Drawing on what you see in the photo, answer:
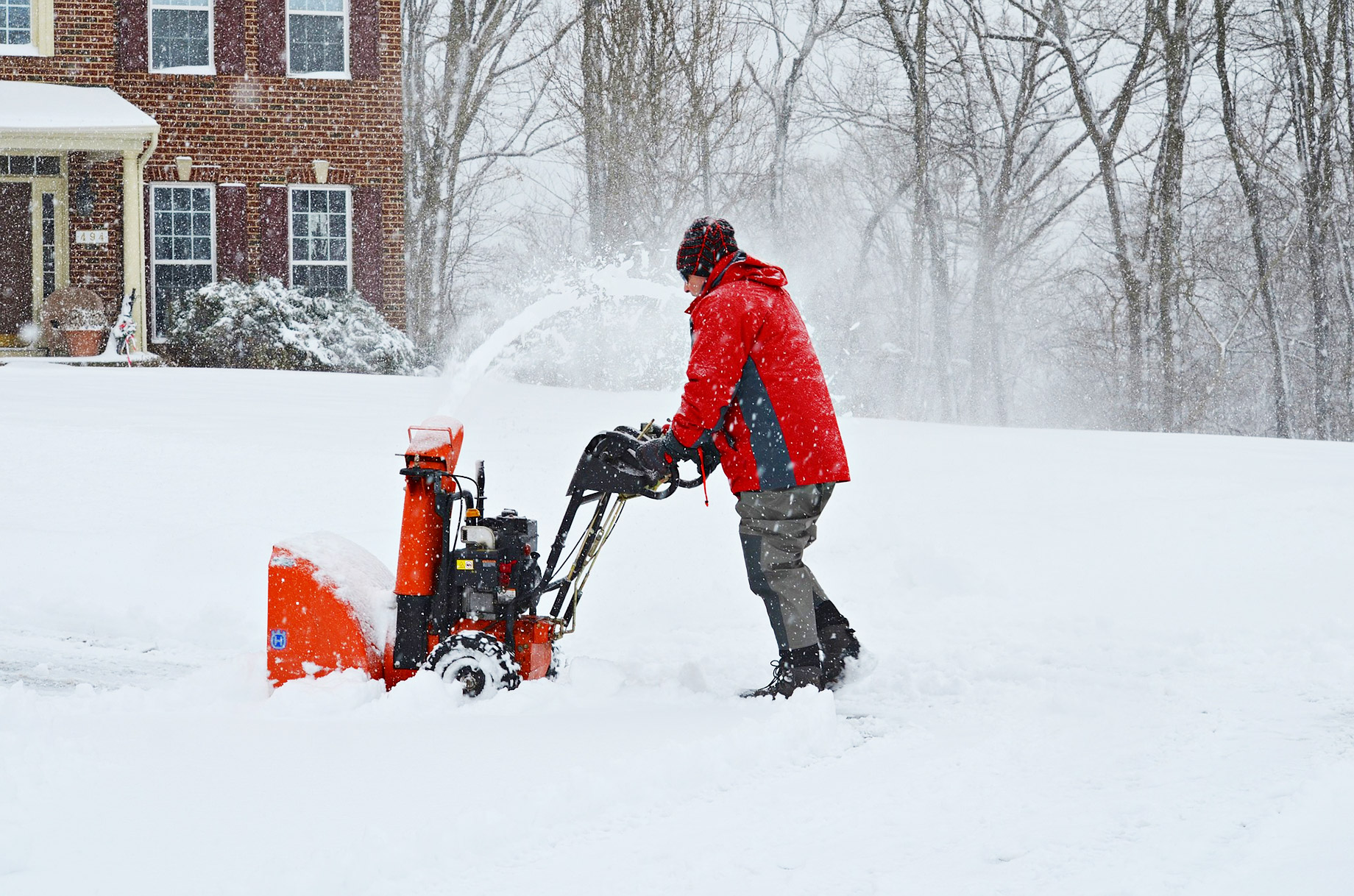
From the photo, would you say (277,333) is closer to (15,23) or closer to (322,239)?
(322,239)

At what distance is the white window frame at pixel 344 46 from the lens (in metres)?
17.2

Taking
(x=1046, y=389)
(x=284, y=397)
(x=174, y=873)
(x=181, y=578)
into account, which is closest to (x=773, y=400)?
(x=174, y=873)

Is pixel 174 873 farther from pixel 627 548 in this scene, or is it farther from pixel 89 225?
pixel 89 225

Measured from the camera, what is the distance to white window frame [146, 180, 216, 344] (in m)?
16.8

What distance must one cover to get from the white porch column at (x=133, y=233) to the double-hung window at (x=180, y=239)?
2.67ft

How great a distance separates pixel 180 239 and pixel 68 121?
7.46 feet

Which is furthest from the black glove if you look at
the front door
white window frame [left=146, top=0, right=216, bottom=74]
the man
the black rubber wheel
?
the front door

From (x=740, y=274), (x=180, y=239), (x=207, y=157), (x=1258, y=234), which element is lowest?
(x=740, y=274)

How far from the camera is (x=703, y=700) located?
4316 mm

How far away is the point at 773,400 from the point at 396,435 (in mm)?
4959

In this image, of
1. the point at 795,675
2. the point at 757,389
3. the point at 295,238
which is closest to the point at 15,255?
the point at 295,238

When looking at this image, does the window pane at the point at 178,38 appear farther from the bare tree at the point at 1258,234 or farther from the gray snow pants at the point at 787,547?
the bare tree at the point at 1258,234

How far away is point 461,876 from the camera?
2.77 meters

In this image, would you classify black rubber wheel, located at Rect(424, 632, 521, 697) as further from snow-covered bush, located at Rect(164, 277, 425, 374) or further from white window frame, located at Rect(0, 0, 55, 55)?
white window frame, located at Rect(0, 0, 55, 55)
